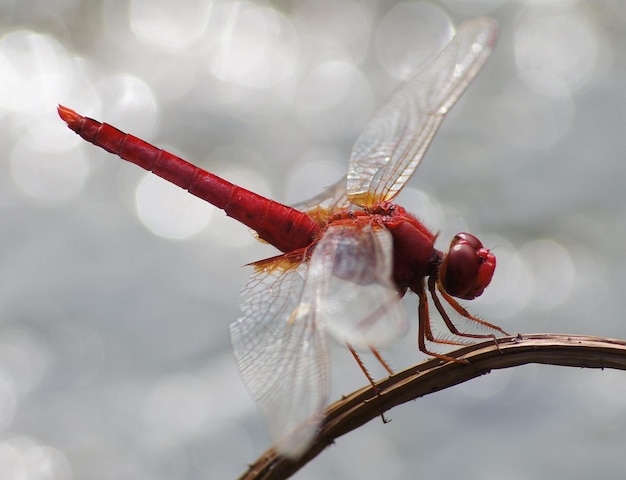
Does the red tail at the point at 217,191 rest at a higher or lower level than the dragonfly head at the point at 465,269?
higher

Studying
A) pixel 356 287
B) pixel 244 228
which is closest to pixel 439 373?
pixel 356 287

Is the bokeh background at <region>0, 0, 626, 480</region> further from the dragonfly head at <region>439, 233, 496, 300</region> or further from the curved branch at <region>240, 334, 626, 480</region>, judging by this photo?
the curved branch at <region>240, 334, 626, 480</region>

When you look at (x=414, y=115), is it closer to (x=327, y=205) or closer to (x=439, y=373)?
(x=327, y=205)

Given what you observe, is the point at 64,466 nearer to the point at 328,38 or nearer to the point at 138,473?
the point at 138,473

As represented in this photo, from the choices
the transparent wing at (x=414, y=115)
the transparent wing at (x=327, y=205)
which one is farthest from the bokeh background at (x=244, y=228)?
the transparent wing at (x=327, y=205)

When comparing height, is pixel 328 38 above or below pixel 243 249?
above

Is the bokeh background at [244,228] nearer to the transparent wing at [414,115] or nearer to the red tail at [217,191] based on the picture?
the transparent wing at [414,115]

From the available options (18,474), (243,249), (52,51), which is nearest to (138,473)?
(18,474)
